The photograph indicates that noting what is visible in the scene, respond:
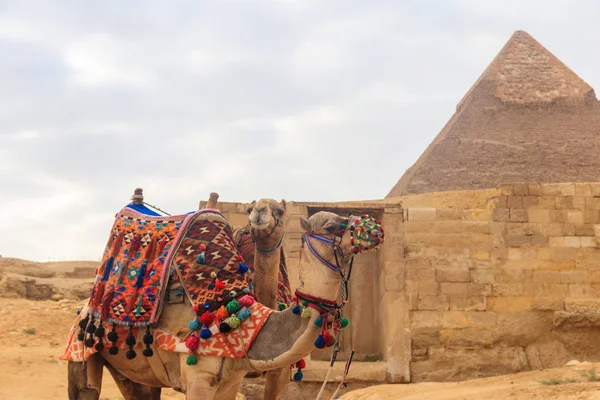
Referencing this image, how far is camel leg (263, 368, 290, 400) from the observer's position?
543cm

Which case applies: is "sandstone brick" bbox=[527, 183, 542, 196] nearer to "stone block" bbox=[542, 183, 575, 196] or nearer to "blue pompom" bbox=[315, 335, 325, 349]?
"stone block" bbox=[542, 183, 575, 196]

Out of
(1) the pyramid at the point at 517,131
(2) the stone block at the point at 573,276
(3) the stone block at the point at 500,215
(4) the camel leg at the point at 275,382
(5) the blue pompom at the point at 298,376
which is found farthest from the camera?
(1) the pyramid at the point at 517,131

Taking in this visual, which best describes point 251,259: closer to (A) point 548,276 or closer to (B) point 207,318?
(B) point 207,318

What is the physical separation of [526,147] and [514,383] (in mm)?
47091

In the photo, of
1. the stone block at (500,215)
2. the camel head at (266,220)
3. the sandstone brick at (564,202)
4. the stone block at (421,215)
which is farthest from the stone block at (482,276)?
the camel head at (266,220)

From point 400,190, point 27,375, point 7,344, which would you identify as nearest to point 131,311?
point 27,375

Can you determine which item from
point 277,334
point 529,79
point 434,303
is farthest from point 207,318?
point 529,79

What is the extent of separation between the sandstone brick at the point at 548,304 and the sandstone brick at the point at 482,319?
68 centimetres

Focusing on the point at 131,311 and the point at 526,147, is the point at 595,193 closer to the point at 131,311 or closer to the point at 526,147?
the point at 131,311

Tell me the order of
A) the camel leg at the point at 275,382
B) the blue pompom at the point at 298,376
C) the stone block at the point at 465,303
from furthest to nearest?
the stone block at the point at 465,303
the camel leg at the point at 275,382
the blue pompom at the point at 298,376

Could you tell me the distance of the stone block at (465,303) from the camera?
40.1 ft

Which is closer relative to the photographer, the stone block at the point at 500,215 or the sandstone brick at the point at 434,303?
the sandstone brick at the point at 434,303

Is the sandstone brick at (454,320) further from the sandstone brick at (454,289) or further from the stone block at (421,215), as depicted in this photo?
the stone block at (421,215)

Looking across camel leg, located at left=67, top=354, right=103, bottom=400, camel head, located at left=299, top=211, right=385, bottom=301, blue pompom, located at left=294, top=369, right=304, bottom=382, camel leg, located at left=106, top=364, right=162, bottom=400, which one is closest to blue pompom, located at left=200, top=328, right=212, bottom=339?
camel head, located at left=299, top=211, right=385, bottom=301
